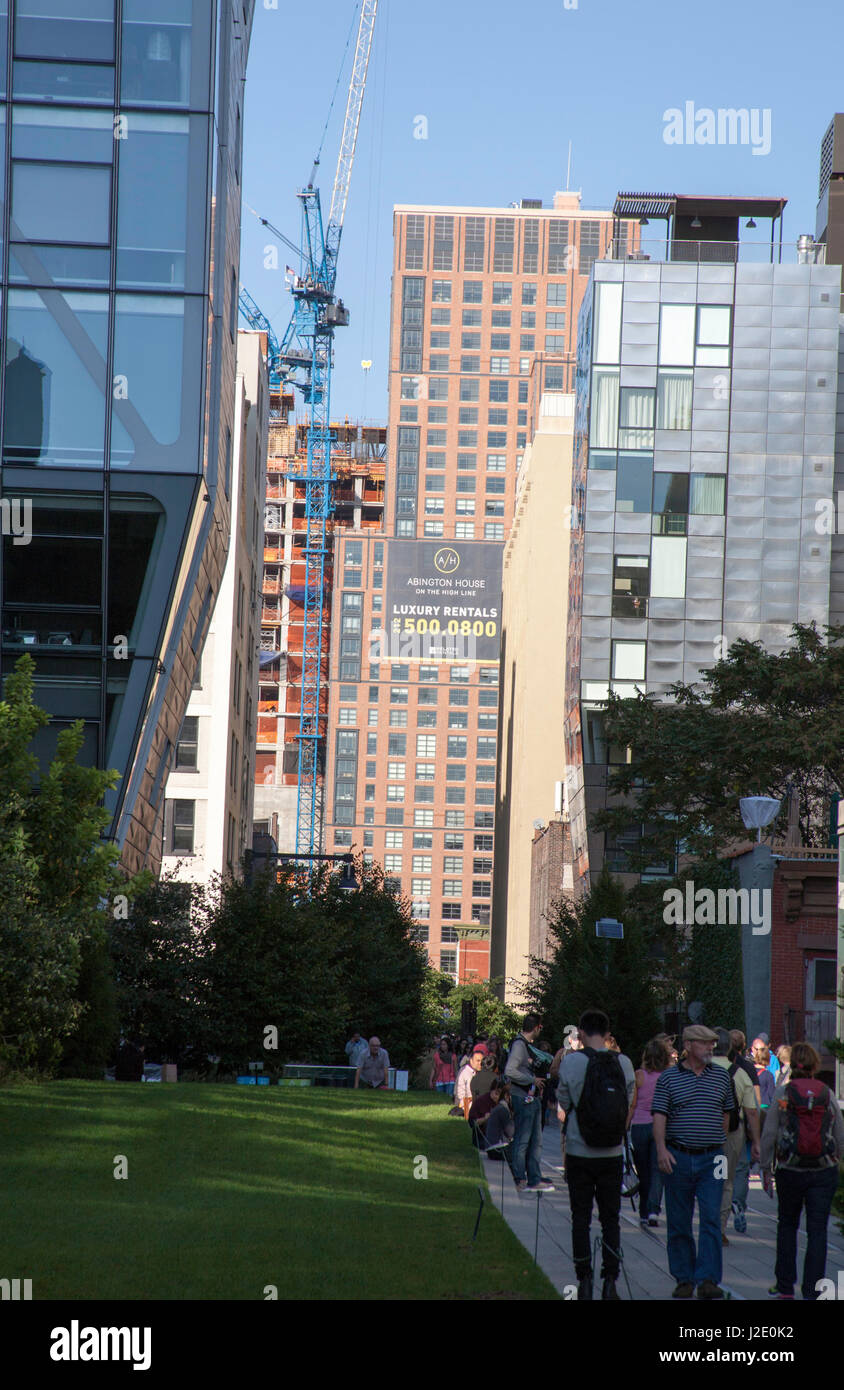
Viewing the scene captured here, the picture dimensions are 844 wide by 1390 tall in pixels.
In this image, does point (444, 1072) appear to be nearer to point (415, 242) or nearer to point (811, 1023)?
point (811, 1023)

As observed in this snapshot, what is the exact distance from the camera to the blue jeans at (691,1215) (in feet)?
35.5

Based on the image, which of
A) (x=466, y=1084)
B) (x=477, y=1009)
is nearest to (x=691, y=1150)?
(x=466, y=1084)

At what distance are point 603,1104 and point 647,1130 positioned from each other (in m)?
5.08

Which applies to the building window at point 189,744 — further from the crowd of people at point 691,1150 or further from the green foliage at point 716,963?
the crowd of people at point 691,1150

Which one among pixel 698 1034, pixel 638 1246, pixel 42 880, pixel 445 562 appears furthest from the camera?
pixel 445 562

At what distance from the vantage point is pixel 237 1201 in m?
14.2

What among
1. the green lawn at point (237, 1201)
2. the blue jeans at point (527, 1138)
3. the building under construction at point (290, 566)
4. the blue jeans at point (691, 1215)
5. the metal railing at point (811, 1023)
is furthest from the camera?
the building under construction at point (290, 566)

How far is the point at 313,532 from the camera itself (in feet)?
572

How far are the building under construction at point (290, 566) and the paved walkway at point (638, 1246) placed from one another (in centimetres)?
14878

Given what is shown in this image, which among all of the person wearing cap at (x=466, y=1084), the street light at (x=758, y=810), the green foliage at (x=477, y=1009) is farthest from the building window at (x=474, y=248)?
the street light at (x=758, y=810)

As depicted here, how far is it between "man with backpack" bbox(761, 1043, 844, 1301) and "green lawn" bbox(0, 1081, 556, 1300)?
1696 mm
